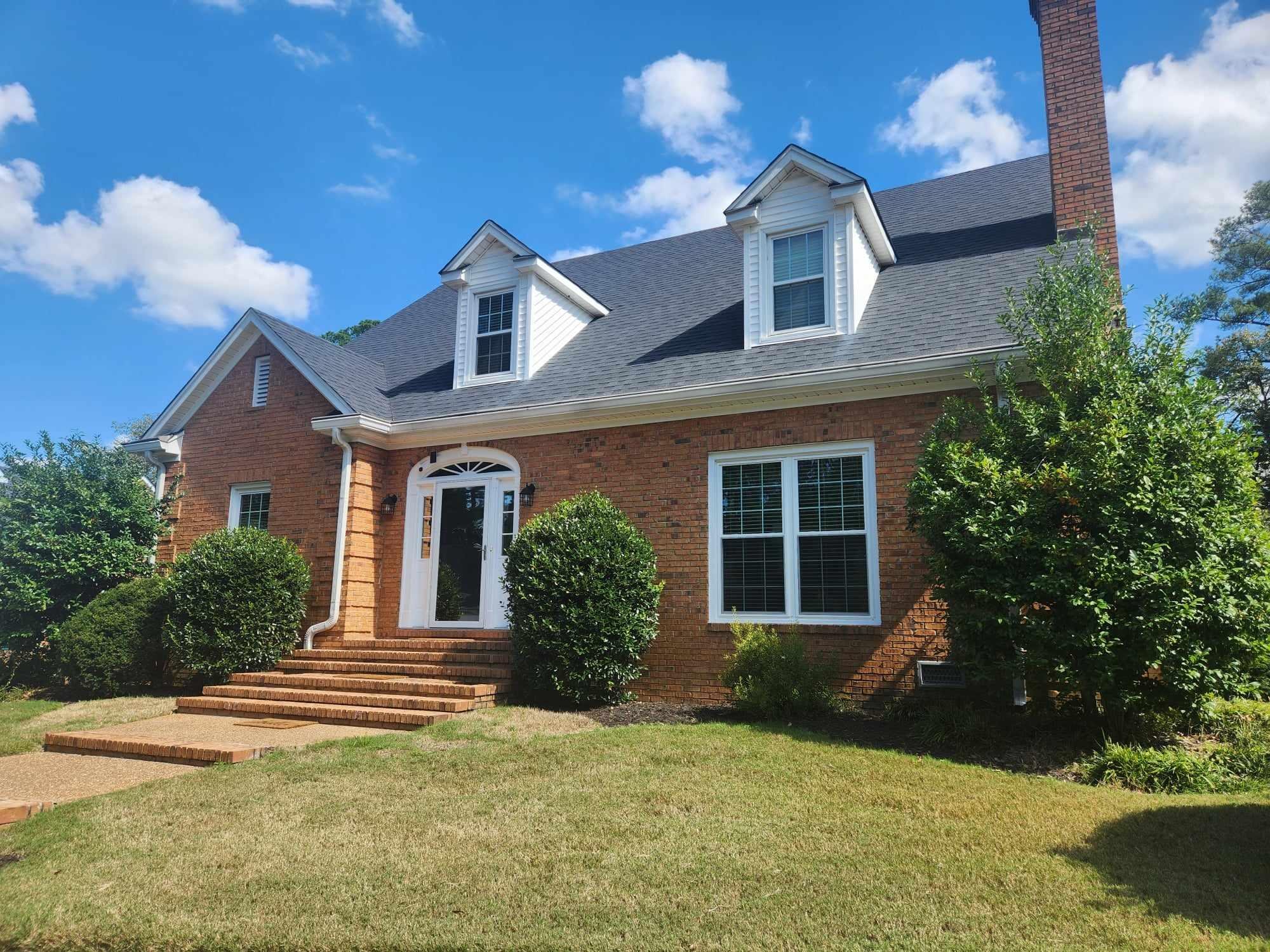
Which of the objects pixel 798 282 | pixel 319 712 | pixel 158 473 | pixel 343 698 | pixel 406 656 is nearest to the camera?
pixel 319 712

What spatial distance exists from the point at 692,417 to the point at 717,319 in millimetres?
2397

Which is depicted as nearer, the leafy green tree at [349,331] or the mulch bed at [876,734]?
the mulch bed at [876,734]

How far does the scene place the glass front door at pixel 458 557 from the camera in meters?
11.7

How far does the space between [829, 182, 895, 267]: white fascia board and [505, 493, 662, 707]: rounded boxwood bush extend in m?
5.17

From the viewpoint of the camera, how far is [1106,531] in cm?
629

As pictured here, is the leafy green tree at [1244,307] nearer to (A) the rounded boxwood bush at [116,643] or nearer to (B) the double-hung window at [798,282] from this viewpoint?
(B) the double-hung window at [798,282]

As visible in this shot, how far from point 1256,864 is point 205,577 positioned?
11125 millimetres

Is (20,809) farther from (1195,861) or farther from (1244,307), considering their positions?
(1244,307)

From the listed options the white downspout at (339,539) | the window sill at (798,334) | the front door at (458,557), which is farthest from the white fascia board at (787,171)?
the white downspout at (339,539)

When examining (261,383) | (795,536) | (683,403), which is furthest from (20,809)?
(261,383)

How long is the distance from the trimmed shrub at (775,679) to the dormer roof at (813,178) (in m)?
5.72

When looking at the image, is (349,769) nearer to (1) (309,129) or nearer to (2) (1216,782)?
(2) (1216,782)

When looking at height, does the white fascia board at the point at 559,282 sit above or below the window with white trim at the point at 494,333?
above

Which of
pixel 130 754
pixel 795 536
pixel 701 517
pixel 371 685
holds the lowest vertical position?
pixel 130 754
